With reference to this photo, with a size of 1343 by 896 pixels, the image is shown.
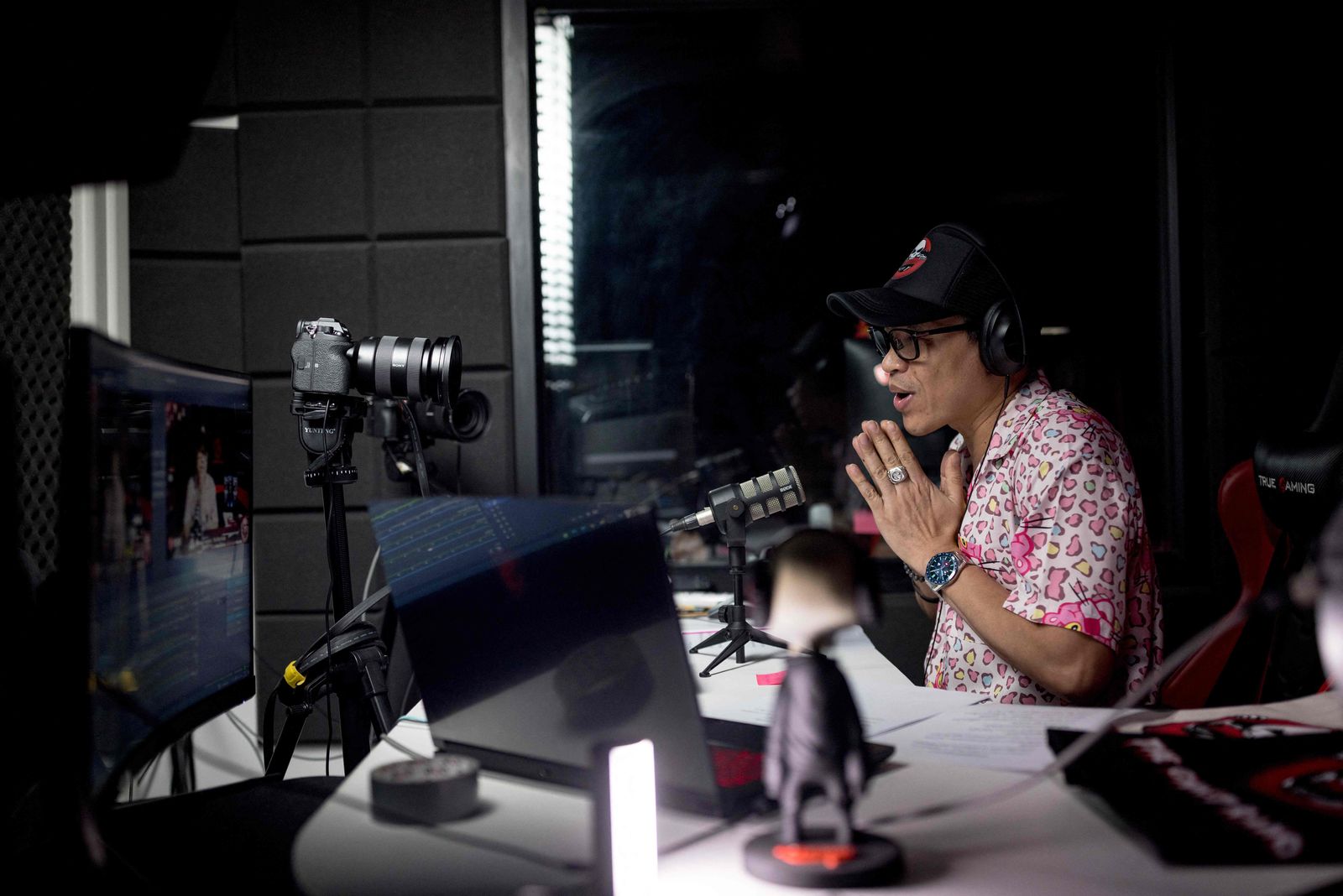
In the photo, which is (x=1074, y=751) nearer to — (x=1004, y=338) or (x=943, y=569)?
(x=943, y=569)

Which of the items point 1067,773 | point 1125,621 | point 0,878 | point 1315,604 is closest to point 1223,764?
point 1067,773

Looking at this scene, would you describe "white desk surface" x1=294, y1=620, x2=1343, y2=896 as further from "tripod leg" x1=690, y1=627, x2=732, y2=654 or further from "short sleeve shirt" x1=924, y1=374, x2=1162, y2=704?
"tripod leg" x1=690, y1=627, x2=732, y2=654

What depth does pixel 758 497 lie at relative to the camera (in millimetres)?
1482

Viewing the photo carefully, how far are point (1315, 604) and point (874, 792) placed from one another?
37cm

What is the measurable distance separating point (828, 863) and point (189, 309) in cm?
251

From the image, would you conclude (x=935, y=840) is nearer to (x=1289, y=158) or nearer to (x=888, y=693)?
(x=888, y=693)

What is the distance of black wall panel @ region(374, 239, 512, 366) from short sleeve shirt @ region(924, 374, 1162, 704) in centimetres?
148

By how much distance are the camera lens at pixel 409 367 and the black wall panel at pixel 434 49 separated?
1.22m

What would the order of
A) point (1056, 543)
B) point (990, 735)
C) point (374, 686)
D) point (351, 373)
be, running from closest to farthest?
point (990, 735), point (1056, 543), point (374, 686), point (351, 373)

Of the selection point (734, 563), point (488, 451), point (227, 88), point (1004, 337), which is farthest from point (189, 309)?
point (1004, 337)

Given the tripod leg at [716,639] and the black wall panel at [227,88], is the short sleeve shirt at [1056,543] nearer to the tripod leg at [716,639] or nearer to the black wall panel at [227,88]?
the tripod leg at [716,639]

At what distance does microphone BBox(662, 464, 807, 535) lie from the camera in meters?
1.47

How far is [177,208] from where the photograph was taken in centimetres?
258

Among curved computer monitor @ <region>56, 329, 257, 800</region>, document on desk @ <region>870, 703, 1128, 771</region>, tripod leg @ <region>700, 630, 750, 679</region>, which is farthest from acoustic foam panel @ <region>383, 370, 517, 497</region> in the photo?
document on desk @ <region>870, 703, 1128, 771</region>
